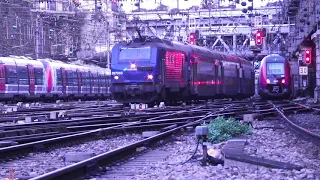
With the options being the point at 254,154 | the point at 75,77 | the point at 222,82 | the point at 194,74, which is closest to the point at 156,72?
the point at 194,74

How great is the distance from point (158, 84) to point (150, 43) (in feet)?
6.54

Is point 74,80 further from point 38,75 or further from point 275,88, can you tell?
point 275,88

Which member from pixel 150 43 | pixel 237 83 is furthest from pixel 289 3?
pixel 150 43

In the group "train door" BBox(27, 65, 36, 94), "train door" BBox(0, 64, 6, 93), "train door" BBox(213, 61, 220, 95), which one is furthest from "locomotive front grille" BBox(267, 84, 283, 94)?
"train door" BBox(0, 64, 6, 93)

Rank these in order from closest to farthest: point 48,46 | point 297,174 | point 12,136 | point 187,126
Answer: point 297,174 < point 12,136 < point 187,126 < point 48,46

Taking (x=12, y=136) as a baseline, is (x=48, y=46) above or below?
above

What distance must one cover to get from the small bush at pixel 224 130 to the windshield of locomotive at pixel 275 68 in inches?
978

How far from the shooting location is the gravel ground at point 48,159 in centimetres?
762

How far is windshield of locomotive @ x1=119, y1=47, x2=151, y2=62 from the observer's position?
2500 centimetres

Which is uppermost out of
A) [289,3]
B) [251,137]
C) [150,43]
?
[289,3]

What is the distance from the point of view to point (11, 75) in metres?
34.9

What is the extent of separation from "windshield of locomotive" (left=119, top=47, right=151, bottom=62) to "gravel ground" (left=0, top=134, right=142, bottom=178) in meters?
12.8

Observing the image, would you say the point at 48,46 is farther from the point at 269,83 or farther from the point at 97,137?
the point at 97,137

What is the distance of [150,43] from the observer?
25.1 m
